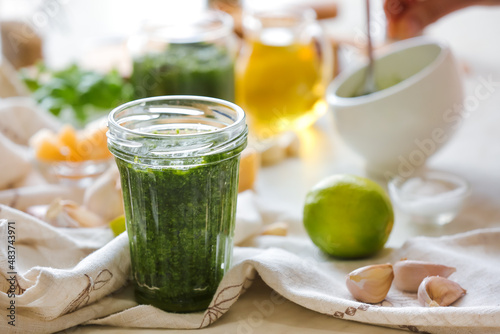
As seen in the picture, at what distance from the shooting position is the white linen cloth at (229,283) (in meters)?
0.64

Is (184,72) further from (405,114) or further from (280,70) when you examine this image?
(405,114)

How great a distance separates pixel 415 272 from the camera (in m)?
0.72

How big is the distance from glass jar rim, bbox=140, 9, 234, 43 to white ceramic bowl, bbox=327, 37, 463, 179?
0.91ft

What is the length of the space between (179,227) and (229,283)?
9 centimetres

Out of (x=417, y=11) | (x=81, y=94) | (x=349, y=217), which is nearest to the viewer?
(x=349, y=217)

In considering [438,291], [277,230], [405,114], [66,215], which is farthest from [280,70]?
[438,291]

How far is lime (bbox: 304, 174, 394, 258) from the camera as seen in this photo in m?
0.78

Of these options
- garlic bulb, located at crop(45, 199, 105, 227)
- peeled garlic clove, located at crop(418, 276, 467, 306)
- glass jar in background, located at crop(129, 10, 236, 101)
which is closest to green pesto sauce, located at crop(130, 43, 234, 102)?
glass jar in background, located at crop(129, 10, 236, 101)

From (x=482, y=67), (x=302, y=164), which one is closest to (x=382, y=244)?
(x=302, y=164)

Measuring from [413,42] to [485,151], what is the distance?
257mm

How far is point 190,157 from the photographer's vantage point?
64cm

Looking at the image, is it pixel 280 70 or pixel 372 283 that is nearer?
pixel 372 283

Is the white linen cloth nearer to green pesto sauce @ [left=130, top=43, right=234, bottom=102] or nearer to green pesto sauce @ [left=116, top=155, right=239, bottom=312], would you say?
green pesto sauce @ [left=116, top=155, right=239, bottom=312]

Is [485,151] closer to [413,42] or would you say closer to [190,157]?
[413,42]
